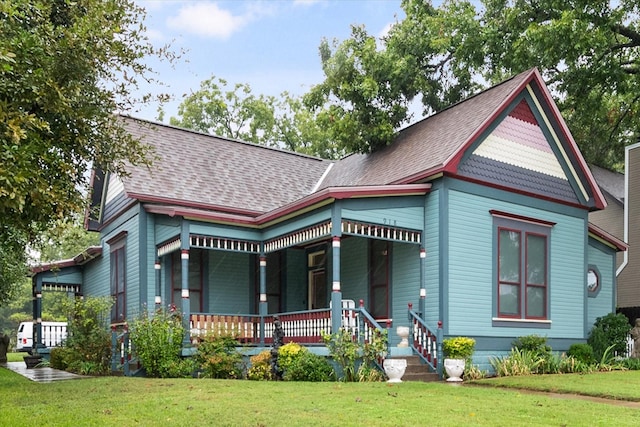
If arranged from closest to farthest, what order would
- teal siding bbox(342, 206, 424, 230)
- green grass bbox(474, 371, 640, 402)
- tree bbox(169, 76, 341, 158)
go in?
1. green grass bbox(474, 371, 640, 402)
2. teal siding bbox(342, 206, 424, 230)
3. tree bbox(169, 76, 341, 158)

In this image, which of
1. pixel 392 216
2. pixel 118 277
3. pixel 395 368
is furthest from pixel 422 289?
pixel 118 277

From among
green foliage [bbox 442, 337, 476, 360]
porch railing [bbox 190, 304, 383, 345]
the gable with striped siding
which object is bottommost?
green foliage [bbox 442, 337, 476, 360]

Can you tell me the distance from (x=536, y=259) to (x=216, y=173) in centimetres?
954

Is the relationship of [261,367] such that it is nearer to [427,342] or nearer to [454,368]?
[427,342]

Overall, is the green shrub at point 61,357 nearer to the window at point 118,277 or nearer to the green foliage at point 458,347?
the window at point 118,277

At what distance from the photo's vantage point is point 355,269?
1714 centimetres

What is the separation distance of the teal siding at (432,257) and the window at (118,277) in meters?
8.92

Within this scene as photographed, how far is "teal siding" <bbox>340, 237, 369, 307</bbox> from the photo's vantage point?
1669 cm

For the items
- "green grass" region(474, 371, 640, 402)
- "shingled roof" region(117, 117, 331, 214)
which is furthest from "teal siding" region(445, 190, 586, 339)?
"shingled roof" region(117, 117, 331, 214)

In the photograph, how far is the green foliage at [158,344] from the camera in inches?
555

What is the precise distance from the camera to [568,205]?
1695cm

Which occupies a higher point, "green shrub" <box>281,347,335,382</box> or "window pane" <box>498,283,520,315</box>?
"window pane" <box>498,283,520,315</box>

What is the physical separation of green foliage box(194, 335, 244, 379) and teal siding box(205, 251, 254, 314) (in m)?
3.18

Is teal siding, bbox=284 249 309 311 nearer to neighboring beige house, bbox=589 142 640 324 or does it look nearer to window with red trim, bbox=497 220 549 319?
window with red trim, bbox=497 220 549 319
